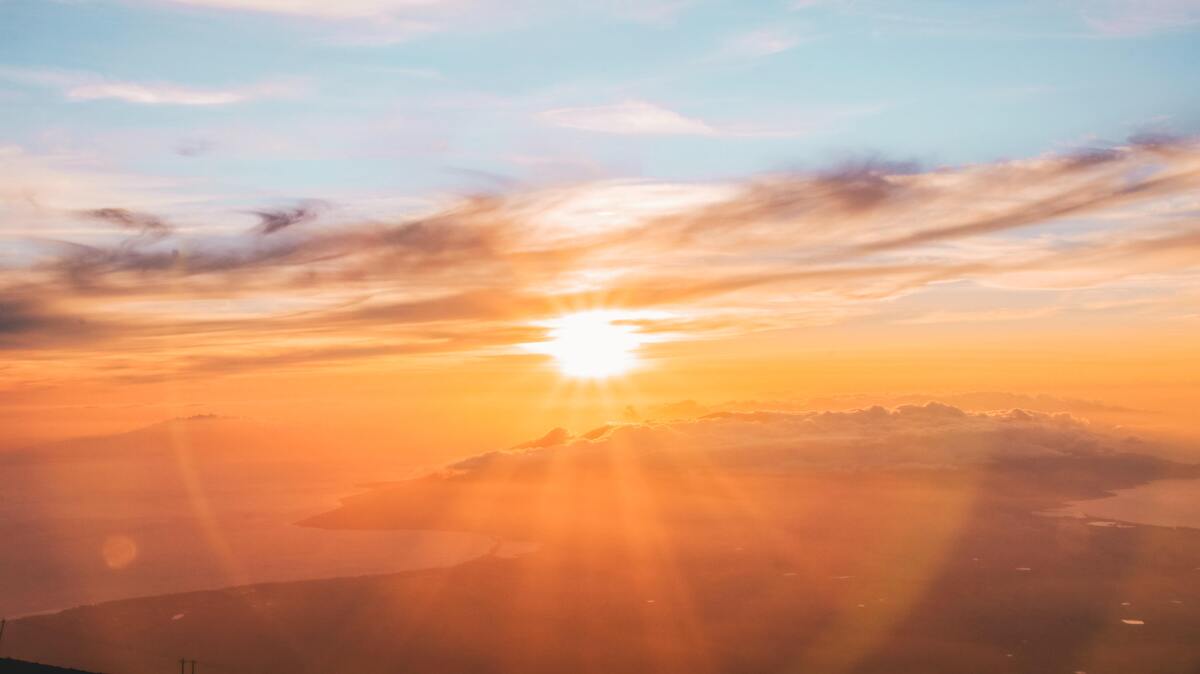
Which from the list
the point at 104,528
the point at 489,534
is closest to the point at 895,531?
the point at 489,534

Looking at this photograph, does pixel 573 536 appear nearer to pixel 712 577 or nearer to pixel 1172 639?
pixel 712 577

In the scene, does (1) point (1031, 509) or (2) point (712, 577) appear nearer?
(2) point (712, 577)

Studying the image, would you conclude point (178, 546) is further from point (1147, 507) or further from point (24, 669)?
point (1147, 507)

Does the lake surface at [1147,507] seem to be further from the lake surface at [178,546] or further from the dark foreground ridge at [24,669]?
the dark foreground ridge at [24,669]

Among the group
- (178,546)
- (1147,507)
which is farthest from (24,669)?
A: (1147,507)

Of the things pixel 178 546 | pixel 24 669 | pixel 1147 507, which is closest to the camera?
pixel 24 669

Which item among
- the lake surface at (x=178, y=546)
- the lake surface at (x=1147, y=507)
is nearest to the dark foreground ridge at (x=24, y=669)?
the lake surface at (x=178, y=546)

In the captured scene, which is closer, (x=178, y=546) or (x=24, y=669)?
(x=24, y=669)

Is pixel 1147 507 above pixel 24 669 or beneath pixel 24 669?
above
